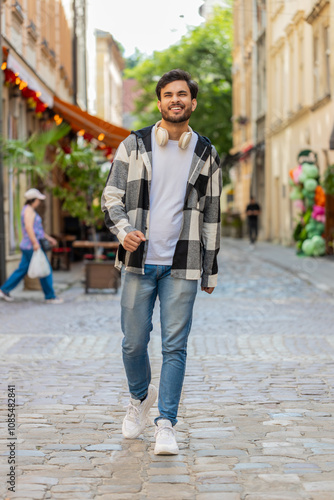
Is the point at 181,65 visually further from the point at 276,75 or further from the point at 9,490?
the point at 9,490

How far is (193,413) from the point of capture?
19.2 feet

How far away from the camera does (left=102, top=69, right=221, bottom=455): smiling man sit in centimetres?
481

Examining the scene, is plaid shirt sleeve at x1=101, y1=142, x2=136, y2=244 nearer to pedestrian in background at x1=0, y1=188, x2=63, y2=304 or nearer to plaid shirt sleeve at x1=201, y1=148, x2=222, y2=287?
plaid shirt sleeve at x1=201, y1=148, x2=222, y2=287

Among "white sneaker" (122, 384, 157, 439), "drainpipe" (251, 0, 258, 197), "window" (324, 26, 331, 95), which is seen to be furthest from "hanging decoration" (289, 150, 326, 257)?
"white sneaker" (122, 384, 157, 439)

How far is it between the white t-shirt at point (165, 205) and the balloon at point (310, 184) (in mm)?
19380

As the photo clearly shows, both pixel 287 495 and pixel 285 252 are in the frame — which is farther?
pixel 285 252

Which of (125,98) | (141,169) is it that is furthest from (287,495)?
(125,98)

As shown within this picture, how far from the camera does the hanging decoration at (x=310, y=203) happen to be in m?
23.9

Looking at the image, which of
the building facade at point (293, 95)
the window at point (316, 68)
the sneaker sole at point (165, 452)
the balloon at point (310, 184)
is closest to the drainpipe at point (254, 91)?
the building facade at point (293, 95)

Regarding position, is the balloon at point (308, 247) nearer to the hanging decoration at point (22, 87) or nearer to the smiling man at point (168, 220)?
the hanging decoration at point (22, 87)

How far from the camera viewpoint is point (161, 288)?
4.91 metres

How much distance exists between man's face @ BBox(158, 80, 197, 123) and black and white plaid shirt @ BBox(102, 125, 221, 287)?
0.53ft

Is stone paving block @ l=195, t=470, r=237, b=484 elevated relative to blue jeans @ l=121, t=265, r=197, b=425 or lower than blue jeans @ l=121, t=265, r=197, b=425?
lower

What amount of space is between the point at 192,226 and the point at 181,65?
47.2m
